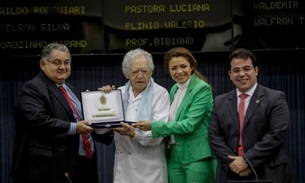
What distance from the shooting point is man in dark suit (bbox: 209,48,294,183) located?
3945 mm

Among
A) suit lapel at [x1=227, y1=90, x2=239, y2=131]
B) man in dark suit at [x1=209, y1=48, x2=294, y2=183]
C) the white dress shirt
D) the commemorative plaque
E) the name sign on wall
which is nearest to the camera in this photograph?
man in dark suit at [x1=209, y1=48, x2=294, y2=183]

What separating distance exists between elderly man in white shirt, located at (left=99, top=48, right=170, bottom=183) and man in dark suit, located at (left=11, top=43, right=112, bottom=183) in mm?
297

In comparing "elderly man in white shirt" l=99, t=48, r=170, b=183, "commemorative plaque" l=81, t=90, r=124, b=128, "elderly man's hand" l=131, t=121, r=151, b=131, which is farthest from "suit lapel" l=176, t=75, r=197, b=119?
"commemorative plaque" l=81, t=90, r=124, b=128

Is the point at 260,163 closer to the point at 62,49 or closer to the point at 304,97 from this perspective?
the point at 62,49

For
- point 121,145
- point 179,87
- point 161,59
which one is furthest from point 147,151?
point 161,59

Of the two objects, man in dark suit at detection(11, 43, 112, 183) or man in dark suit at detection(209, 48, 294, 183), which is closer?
man in dark suit at detection(209, 48, 294, 183)

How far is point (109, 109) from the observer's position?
4266 mm

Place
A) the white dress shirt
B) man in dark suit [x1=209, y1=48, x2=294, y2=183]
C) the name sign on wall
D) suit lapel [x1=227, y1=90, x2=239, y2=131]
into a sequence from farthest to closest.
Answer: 1. the name sign on wall
2. the white dress shirt
3. suit lapel [x1=227, y1=90, x2=239, y2=131]
4. man in dark suit [x1=209, y1=48, x2=294, y2=183]

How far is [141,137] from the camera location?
4.34 m

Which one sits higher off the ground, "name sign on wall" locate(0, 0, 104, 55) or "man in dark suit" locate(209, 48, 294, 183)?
"name sign on wall" locate(0, 0, 104, 55)

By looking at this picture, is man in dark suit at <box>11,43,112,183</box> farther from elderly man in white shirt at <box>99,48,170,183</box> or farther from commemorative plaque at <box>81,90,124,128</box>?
elderly man in white shirt at <box>99,48,170,183</box>

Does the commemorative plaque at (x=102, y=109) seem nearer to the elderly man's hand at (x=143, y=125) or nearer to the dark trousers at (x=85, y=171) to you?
the elderly man's hand at (x=143, y=125)

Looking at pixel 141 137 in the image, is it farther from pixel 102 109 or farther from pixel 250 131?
pixel 250 131

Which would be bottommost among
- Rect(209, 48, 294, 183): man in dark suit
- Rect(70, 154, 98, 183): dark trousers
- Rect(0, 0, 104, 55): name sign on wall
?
Rect(70, 154, 98, 183): dark trousers
